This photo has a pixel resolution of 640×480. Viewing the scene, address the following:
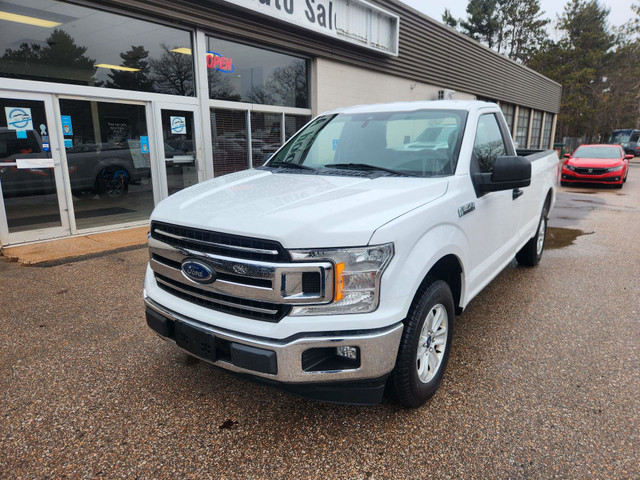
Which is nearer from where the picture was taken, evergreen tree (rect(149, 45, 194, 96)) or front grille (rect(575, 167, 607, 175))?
evergreen tree (rect(149, 45, 194, 96))

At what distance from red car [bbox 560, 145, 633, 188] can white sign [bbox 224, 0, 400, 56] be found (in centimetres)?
742

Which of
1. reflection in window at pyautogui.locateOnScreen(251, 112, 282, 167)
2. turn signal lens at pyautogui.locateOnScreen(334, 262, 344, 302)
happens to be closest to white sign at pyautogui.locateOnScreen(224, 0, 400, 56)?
reflection in window at pyautogui.locateOnScreen(251, 112, 282, 167)

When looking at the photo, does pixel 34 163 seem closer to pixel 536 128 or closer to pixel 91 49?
pixel 91 49

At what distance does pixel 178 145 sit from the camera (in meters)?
8.29

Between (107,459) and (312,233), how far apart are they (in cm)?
158

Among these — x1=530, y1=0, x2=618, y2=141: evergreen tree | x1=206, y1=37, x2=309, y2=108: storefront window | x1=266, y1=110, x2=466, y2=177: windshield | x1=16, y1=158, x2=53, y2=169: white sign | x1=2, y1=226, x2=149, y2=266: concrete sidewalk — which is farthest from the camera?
x1=530, y1=0, x2=618, y2=141: evergreen tree

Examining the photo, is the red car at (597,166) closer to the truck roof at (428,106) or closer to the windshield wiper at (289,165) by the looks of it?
the truck roof at (428,106)

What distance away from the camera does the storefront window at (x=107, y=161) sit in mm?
6988

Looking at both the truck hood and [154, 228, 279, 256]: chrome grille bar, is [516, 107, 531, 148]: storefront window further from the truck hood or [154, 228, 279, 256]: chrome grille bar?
[154, 228, 279, 256]: chrome grille bar

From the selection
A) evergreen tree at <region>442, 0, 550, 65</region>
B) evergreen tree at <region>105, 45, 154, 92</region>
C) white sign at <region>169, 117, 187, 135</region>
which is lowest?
white sign at <region>169, 117, 187, 135</region>

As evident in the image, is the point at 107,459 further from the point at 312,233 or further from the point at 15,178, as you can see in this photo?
the point at 15,178

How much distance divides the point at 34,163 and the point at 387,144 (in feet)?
18.6

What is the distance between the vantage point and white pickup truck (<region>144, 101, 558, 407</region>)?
2.09 metres

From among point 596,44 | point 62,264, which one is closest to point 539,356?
point 62,264
